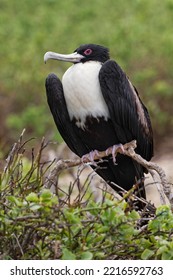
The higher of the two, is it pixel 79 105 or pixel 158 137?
pixel 158 137

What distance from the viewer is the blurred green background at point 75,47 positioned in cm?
772

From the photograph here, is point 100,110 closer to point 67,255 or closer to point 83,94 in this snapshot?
point 83,94

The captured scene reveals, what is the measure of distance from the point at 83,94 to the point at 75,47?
164 inches

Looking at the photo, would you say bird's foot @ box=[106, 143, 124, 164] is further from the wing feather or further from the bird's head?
the bird's head

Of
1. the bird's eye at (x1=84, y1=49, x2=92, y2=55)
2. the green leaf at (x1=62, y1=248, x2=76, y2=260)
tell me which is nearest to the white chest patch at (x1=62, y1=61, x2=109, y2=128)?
the bird's eye at (x1=84, y1=49, x2=92, y2=55)

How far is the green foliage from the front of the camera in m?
2.79

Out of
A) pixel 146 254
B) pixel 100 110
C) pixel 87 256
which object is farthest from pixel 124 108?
pixel 87 256

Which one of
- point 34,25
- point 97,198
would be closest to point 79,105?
point 97,198

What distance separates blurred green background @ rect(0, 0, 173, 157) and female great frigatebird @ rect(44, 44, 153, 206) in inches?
116

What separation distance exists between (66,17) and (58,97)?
5073 millimetres

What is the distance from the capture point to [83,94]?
158 inches

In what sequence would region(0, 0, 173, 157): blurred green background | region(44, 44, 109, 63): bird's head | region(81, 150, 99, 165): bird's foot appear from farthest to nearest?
region(0, 0, 173, 157): blurred green background < region(44, 44, 109, 63): bird's head < region(81, 150, 99, 165): bird's foot
